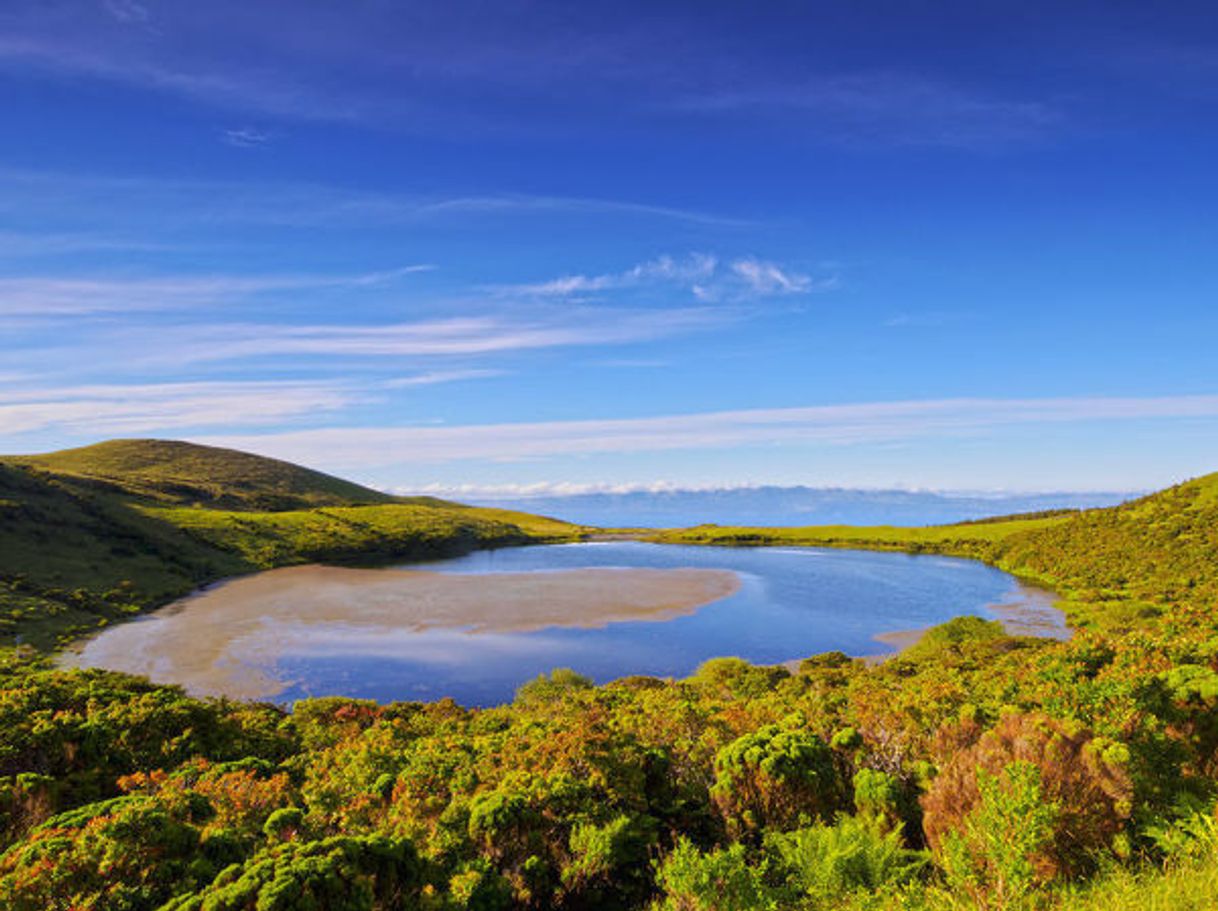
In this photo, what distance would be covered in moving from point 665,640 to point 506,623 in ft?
51.1

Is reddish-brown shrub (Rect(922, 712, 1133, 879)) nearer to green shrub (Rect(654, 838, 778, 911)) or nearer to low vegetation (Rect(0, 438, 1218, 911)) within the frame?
low vegetation (Rect(0, 438, 1218, 911))

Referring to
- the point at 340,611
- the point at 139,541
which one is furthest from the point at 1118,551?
the point at 139,541

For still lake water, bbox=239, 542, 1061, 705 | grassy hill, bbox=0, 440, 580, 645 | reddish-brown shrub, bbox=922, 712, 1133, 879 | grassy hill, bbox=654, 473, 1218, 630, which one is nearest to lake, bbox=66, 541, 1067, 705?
still lake water, bbox=239, 542, 1061, 705

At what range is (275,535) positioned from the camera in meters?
Answer: 120

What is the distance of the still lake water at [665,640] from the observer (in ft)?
140

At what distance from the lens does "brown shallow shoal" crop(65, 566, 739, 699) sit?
45969mm

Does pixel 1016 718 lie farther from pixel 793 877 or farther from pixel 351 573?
pixel 351 573

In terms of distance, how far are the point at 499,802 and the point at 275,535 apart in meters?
126

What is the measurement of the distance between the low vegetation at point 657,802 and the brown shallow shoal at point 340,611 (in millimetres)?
25999

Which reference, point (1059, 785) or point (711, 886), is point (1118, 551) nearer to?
point (1059, 785)

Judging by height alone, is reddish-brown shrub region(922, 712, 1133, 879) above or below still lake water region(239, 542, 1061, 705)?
above

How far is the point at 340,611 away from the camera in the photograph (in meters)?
66.1

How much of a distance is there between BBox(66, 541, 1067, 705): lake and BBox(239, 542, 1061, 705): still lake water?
0.63 feet

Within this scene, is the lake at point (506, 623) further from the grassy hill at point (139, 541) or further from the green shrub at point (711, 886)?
the green shrub at point (711, 886)
